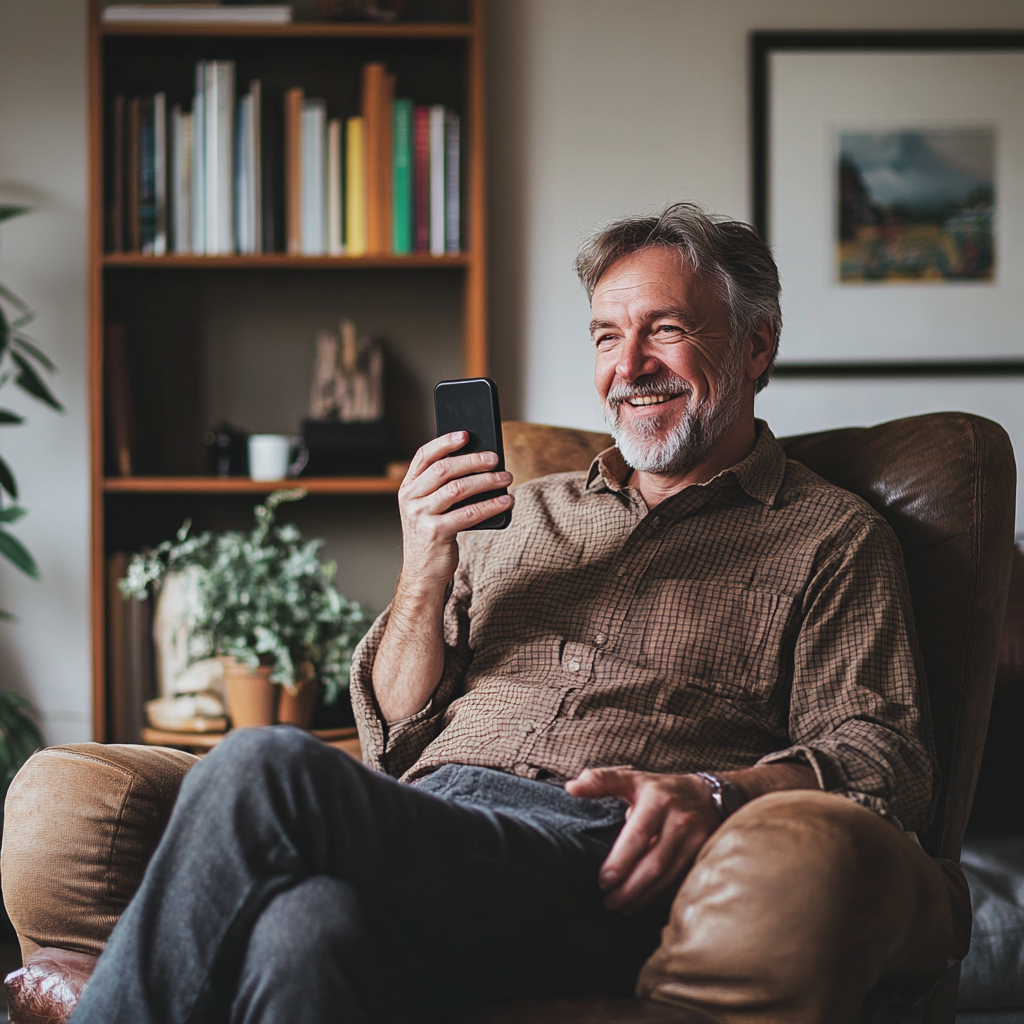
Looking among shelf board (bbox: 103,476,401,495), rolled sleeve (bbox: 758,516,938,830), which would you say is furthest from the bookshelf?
rolled sleeve (bbox: 758,516,938,830)

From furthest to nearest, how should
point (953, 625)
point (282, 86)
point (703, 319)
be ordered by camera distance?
point (282, 86) < point (703, 319) < point (953, 625)

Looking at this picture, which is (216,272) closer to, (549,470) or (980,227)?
(549,470)

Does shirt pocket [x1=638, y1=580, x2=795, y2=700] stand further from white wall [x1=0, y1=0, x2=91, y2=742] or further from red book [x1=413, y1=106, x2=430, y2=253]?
white wall [x1=0, y1=0, x2=91, y2=742]

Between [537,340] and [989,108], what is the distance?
1202mm

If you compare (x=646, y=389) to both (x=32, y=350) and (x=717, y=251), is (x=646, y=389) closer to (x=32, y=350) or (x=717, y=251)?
(x=717, y=251)

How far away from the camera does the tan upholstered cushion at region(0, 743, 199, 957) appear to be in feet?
3.65

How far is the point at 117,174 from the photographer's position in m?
2.29

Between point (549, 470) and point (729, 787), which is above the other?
point (549, 470)

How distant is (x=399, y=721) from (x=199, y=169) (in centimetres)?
147

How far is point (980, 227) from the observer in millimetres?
2506

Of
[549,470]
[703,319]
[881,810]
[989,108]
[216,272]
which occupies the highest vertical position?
[989,108]

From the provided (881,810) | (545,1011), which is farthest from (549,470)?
(545,1011)

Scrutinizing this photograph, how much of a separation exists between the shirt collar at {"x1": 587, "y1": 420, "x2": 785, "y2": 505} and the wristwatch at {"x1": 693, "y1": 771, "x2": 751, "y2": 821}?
0.43m

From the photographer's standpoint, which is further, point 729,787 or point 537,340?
point 537,340
